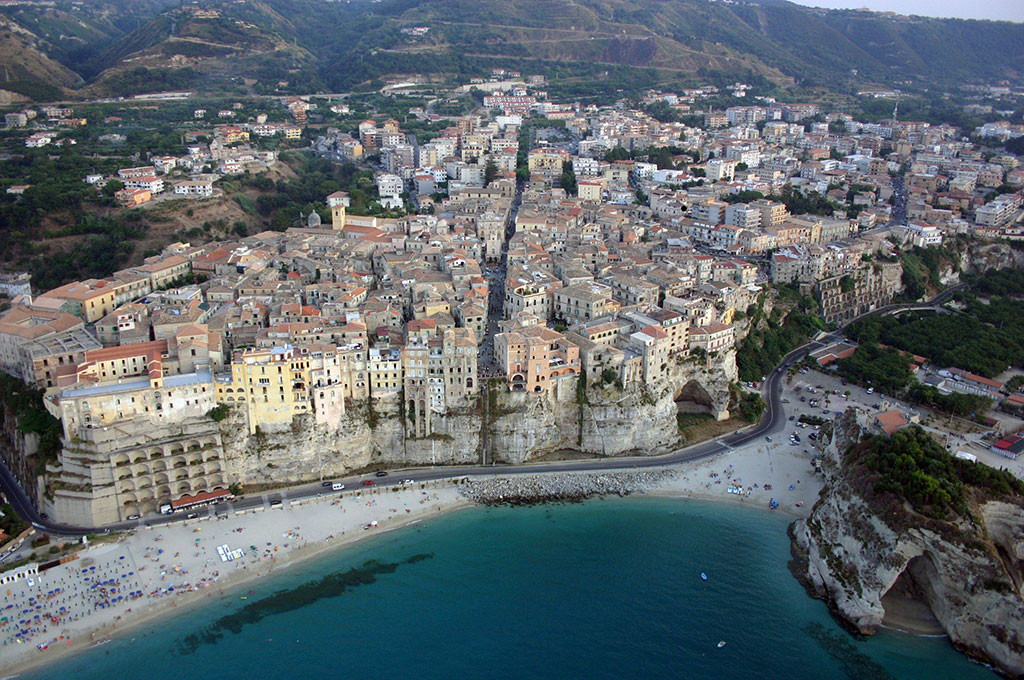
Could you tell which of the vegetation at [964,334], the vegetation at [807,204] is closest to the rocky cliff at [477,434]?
the vegetation at [964,334]

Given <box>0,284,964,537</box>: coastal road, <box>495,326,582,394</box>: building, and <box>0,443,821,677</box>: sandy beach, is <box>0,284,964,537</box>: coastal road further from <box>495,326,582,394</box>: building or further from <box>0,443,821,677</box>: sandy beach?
<box>495,326,582,394</box>: building

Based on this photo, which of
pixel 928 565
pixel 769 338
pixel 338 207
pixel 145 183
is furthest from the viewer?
pixel 145 183

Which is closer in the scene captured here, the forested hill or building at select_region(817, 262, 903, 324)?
building at select_region(817, 262, 903, 324)

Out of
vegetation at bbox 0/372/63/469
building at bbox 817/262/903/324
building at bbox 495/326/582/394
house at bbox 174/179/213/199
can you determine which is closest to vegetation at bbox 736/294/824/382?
building at bbox 817/262/903/324

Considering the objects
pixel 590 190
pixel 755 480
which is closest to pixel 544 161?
pixel 590 190

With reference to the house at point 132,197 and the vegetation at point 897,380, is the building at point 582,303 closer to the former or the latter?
the vegetation at point 897,380

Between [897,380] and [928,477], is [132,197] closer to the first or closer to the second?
[897,380]

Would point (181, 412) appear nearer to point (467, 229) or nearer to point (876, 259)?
point (467, 229)

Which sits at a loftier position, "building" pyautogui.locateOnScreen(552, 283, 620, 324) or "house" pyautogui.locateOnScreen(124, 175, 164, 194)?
"house" pyautogui.locateOnScreen(124, 175, 164, 194)
